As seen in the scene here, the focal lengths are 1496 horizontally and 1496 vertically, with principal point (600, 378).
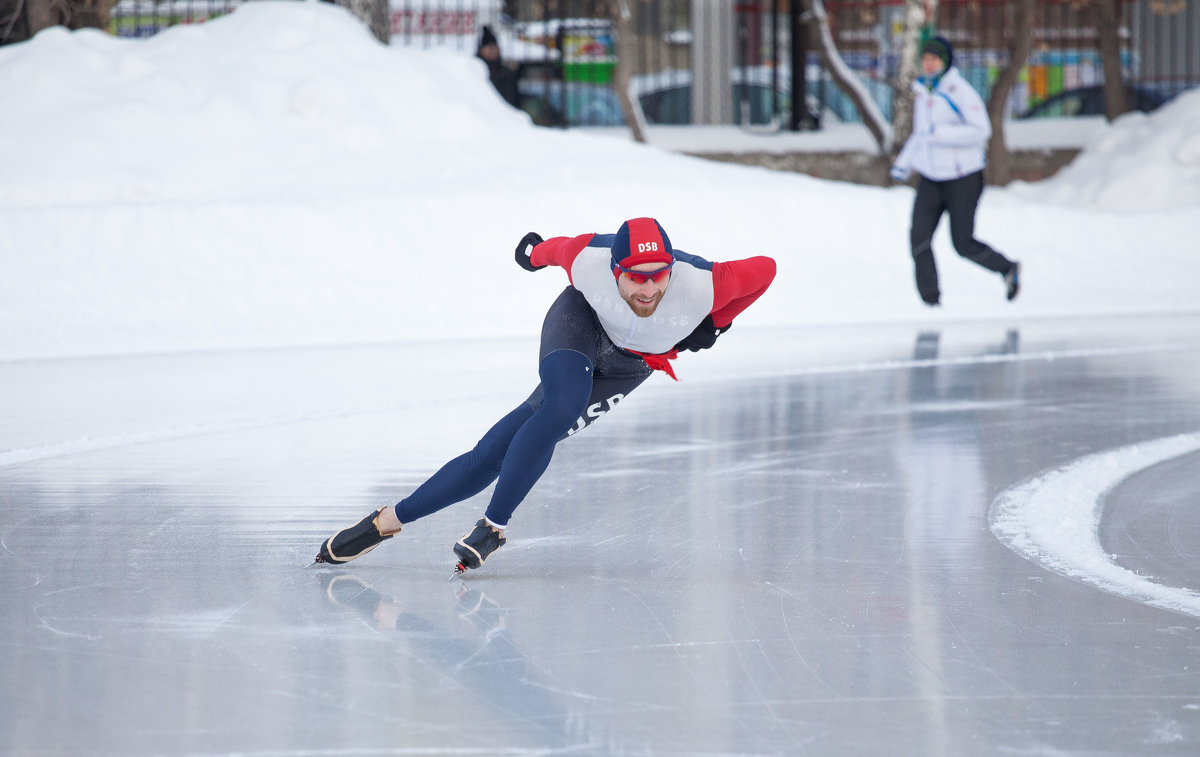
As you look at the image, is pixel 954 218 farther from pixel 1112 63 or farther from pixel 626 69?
pixel 1112 63

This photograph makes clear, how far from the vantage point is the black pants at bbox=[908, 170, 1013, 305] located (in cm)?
1100

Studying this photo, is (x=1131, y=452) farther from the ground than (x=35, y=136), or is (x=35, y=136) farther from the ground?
(x=35, y=136)

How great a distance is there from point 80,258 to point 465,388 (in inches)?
185

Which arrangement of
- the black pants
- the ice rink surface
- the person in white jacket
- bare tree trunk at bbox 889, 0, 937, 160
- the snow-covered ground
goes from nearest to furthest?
the ice rink surface
the snow-covered ground
the person in white jacket
the black pants
bare tree trunk at bbox 889, 0, 937, 160

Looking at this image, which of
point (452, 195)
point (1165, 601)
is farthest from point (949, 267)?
point (1165, 601)

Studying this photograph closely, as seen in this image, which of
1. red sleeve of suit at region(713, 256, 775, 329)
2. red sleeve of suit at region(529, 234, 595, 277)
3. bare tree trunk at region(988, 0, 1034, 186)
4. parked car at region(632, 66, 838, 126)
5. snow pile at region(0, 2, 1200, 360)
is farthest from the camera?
parked car at region(632, 66, 838, 126)

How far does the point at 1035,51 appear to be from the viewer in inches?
838

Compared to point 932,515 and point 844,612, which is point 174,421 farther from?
point 844,612

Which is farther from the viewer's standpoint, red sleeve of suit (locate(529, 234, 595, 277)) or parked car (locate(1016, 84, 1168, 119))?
parked car (locate(1016, 84, 1168, 119))

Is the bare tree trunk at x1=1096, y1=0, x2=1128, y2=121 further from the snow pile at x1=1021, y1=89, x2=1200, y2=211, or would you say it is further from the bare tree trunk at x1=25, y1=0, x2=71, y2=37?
the bare tree trunk at x1=25, y1=0, x2=71, y2=37

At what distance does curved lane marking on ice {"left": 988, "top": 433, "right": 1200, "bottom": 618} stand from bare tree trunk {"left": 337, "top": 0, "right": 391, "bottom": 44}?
38.8ft

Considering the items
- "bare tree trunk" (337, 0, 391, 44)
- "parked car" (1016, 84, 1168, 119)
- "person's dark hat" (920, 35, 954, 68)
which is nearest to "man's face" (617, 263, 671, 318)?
"person's dark hat" (920, 35, 954, 68)

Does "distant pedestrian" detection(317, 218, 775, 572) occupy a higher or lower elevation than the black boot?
higher

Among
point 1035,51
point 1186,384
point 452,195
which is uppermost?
point 1035,51
